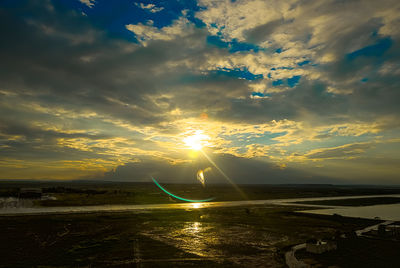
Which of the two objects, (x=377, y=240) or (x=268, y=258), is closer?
(x=268, y=258)

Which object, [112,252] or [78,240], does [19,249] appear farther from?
[112,252]

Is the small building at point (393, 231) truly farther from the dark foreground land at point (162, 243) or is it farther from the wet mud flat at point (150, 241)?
the wet mud flat at point (150, 241)

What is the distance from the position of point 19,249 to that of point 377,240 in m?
44.0

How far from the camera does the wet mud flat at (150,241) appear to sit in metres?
25.5

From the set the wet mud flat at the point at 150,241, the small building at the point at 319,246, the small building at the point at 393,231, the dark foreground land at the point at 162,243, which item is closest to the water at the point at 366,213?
the wet mud flat at the point at 150,241

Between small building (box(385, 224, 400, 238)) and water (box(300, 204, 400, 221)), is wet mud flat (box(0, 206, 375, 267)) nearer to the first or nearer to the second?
small building (box(385, 224, 400, 238))

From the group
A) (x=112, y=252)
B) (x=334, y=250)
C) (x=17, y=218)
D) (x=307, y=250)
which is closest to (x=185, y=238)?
(x=112, y=252)

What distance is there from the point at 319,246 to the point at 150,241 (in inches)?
798

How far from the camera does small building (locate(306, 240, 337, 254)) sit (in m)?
28.0

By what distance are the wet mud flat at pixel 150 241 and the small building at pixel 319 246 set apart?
9.87 feet

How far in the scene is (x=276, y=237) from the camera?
37562mm

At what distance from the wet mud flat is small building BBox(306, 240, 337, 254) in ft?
9.87

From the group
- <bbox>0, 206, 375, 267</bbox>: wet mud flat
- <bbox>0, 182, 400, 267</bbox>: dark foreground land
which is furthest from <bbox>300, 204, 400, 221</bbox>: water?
<bbox>0, 182, 400, 267</bbox>: dark foreground land

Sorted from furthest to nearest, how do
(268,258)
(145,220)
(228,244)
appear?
(145,220) < (228,244) < (268,258)
